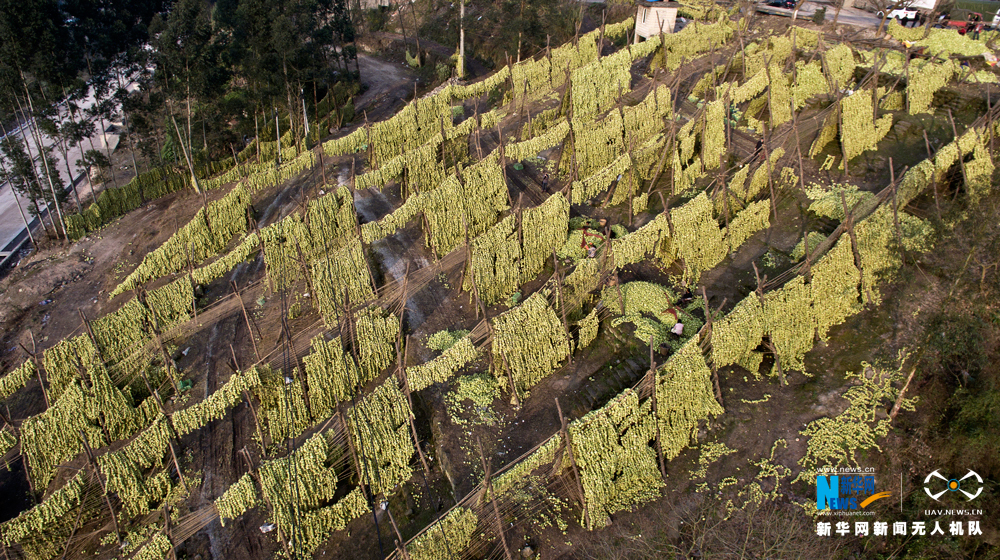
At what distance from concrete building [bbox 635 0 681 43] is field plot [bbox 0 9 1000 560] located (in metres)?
9.13

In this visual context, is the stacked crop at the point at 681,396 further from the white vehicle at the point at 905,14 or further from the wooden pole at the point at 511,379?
the white vehicle at the point at 905,14

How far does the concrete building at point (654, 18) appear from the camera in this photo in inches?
Result: 1288

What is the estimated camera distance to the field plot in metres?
13.4

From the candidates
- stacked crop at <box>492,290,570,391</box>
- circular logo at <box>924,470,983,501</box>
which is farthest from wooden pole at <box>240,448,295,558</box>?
circular logo at <box>924,470,983,501</box>

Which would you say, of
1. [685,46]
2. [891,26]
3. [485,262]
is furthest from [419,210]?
[891,26]

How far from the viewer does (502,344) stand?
15500 mm

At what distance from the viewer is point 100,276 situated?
2291 centimetres

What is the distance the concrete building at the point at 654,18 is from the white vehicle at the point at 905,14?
1211 cm

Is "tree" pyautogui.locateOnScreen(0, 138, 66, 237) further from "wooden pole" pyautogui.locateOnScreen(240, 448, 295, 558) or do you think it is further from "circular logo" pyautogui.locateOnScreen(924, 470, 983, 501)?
"circular logo" pyautogui.locateOnScreen(924, 470, 983, 501)

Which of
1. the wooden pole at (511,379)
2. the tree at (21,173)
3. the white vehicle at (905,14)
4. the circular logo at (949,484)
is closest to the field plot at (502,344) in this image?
the wooden pole at (511,379)

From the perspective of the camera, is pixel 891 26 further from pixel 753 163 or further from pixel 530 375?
pixel 530 375

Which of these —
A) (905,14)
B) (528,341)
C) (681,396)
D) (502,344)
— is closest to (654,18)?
(905,14)

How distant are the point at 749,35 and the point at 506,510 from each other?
31.0m

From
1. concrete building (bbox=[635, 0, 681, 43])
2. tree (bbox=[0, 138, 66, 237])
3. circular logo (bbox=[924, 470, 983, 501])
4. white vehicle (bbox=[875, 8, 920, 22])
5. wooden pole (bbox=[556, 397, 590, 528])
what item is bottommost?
circular logo (bbox=[924, 470, 983, 501])
